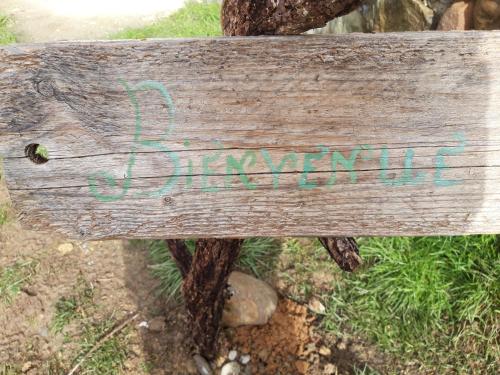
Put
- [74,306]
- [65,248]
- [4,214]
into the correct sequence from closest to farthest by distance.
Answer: [74,306], [65,248], [4,214]

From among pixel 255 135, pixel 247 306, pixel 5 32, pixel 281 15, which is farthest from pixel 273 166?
pixel 5 32

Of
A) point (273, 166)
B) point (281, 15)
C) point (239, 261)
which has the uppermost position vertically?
point (281, 15)

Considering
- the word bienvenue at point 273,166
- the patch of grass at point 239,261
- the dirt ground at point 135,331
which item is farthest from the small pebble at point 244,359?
the word bienvenue at point 273,166

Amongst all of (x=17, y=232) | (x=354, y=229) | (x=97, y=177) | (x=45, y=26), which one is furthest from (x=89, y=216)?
(x=45, y=26)

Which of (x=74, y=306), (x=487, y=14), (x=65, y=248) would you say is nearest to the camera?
(x=487, y=14)

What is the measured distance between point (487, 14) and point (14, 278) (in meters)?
2.98

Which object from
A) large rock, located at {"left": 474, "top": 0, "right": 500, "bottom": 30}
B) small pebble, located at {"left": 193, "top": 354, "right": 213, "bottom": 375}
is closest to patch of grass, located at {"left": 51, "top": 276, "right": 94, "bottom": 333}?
small pebble, located at {"left": 193, "top": 354, "right": 213, "bottom": 375}

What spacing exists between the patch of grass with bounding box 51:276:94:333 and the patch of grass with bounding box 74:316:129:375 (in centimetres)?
12

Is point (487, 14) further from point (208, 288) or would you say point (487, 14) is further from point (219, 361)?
point (219, 361)

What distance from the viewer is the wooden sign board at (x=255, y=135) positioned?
3.65ft

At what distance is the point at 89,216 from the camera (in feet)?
3.98

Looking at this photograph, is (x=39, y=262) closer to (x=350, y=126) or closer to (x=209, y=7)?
(x=350, y=126)

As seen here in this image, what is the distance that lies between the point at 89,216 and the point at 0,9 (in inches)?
254

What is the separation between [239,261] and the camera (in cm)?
277
